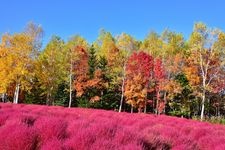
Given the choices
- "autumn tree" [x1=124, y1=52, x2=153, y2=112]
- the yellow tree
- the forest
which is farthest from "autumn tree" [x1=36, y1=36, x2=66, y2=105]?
"autumn tree" [x1=124, y1=52, x2=153, y2=112]

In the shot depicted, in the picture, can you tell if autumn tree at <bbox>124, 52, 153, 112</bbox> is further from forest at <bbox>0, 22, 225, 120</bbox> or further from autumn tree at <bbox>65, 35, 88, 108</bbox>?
autumn tree at <bbox>65, 35, 88, 108</bbox>

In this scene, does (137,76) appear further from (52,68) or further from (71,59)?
(52,68)

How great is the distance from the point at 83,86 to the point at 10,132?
42.1 meters

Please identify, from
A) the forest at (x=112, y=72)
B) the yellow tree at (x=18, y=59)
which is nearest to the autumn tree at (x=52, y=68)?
the forest at (x=112, y=72)

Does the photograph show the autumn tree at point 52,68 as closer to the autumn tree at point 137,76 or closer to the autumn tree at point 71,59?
the autumn tree at point 71,59

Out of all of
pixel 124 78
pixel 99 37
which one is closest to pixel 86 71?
pixel 124 78

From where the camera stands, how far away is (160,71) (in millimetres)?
47812

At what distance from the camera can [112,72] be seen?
166 feet

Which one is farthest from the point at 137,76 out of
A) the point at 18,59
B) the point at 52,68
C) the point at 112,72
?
the point at 18,59

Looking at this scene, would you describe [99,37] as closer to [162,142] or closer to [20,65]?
[20,65]

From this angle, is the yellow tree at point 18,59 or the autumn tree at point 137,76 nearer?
the yellow tree at point 18,59

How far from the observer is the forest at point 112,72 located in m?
42.4

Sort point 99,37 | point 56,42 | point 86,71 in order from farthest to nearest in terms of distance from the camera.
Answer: point 99,37 → point 56,42 → point 86,71

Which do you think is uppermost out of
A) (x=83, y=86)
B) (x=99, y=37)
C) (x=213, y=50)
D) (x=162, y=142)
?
(x=99, y=37)
